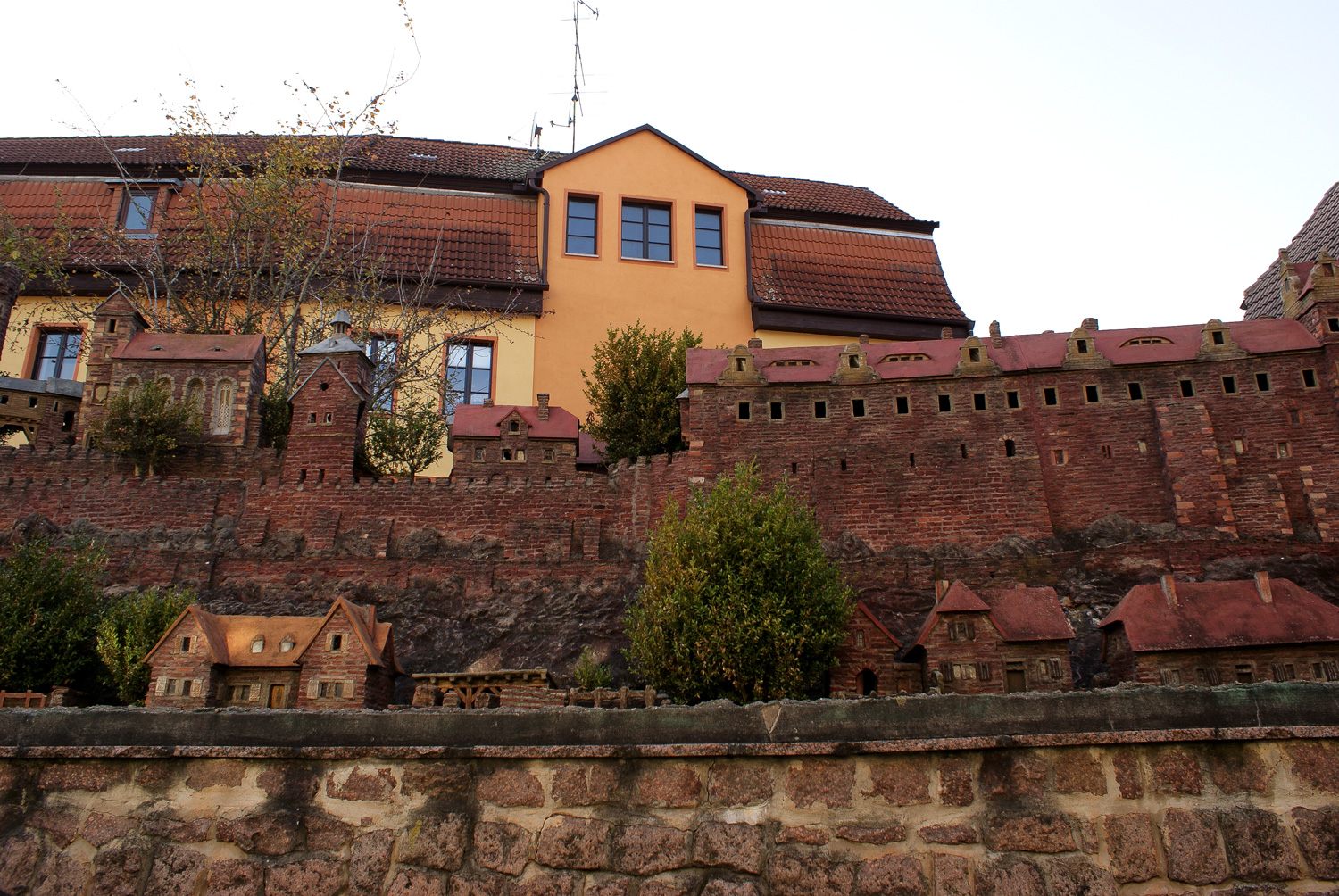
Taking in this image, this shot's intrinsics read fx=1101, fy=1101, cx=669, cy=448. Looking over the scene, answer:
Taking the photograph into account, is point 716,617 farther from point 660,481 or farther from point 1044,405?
point 1044,405

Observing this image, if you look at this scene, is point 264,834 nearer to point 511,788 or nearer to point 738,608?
point 511,788

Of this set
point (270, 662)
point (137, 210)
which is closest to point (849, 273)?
point (137, 210)

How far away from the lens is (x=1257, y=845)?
5.38 m

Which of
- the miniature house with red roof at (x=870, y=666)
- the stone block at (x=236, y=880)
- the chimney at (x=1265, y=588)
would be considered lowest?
the stone block at (x=236, y=880)

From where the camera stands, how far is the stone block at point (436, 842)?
18.6 feet

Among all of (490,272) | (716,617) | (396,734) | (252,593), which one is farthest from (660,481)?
(396,734)

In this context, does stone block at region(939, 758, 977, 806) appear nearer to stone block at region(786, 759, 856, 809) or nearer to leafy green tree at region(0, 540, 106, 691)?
stone block at region(786, 759, 856, 809)

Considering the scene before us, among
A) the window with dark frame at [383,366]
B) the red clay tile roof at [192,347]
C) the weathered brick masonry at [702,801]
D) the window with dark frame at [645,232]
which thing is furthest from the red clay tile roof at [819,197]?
the weathered brick masonry at [702,801]

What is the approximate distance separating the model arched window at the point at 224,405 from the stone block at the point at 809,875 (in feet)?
83.9

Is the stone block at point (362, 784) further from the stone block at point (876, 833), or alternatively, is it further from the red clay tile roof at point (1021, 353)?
the red clay tile roof at point (1021, 353)

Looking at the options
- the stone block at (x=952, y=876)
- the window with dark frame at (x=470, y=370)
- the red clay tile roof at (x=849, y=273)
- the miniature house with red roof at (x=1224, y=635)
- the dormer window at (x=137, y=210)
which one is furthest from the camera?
the red clay tile roof at (x=849, y=273)

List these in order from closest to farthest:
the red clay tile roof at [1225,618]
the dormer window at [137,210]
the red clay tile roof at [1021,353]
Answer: the red clay tile roof at [1225,618], the red clay tile roof at [1021,353], the dormer window at [137,210]

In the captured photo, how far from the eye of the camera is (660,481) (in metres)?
27.4

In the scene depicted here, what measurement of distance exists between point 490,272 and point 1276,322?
23.0 meters
